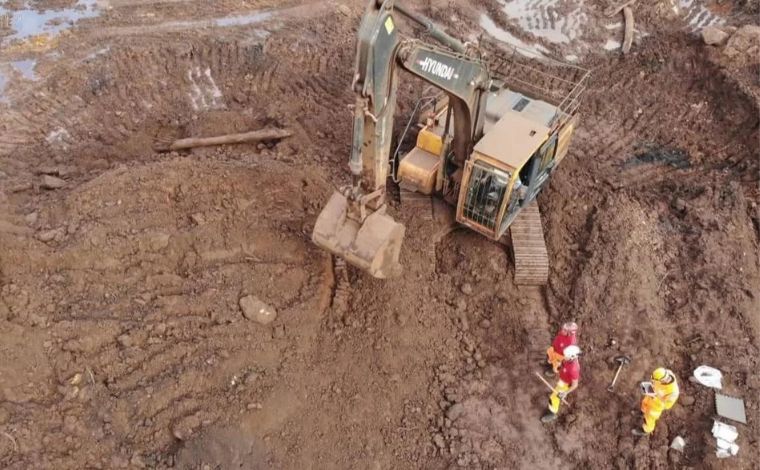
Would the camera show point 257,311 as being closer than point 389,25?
No

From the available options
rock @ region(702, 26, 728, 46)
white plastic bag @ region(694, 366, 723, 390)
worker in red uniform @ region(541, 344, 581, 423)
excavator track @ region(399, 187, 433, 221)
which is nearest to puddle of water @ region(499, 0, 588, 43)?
rock @ region(702, 26, 728, 46)

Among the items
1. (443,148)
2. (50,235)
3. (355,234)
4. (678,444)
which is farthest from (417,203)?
(50,235)

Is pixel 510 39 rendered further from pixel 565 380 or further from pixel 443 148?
pixel 565 380

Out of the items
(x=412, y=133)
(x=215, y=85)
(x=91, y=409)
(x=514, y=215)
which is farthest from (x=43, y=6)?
(x=514, y=215)

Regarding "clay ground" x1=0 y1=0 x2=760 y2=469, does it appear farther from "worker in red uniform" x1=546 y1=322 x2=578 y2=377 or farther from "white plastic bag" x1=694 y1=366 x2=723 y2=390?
"worker in red uniform" x1=546 y1=322 x2=578 y2=377

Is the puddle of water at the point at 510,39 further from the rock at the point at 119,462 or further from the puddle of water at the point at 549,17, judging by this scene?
the rock at the point at 119,462
